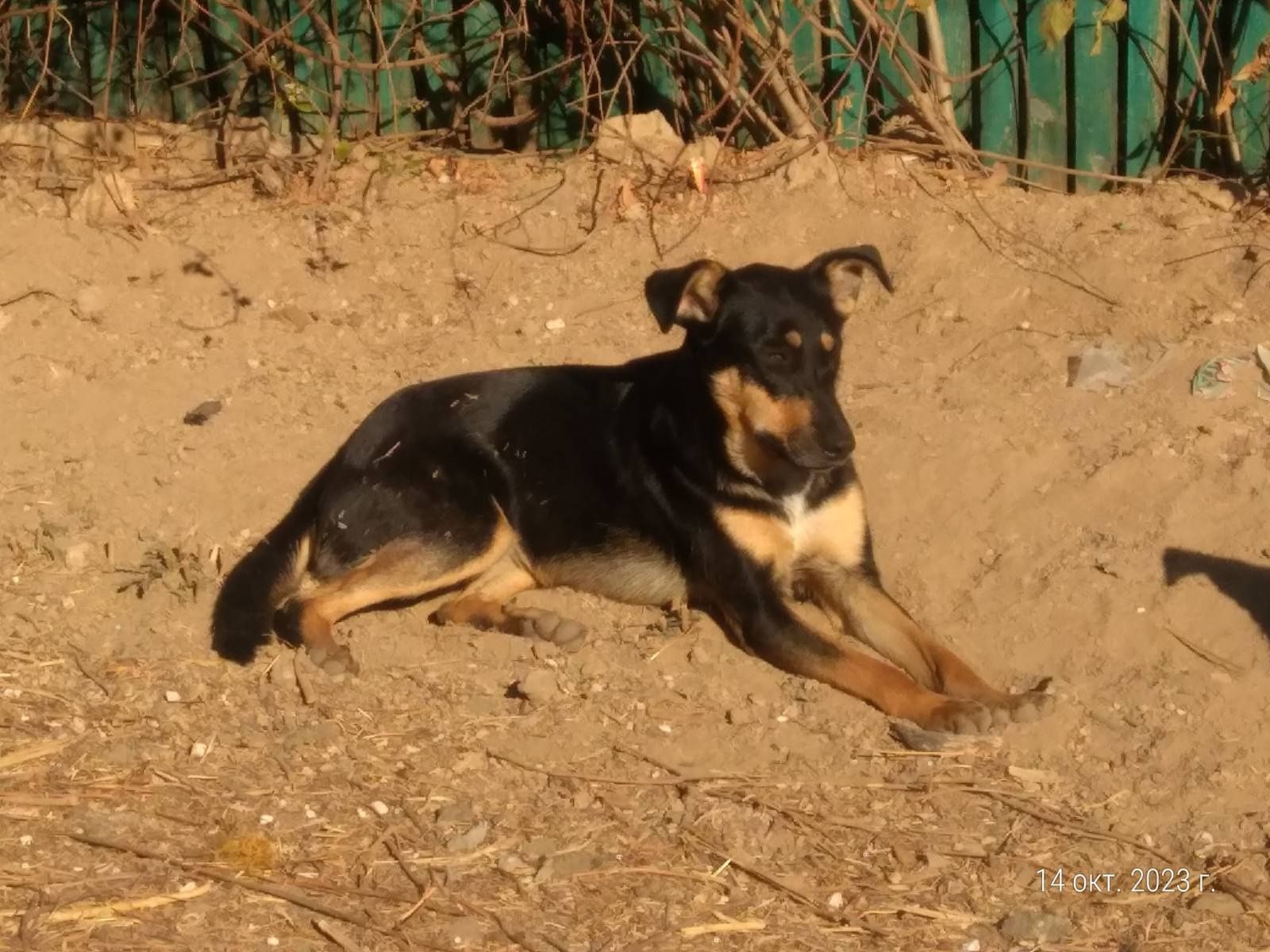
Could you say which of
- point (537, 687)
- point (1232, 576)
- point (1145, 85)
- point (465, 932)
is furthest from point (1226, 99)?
point (465, 932)

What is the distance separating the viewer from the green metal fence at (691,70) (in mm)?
7492

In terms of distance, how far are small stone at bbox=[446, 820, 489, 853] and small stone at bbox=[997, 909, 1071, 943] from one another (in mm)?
1426

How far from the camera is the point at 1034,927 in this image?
4059mm

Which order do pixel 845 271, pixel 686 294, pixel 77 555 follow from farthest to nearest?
pixel 77 555 → pixel 845 271 → pixel 686 294

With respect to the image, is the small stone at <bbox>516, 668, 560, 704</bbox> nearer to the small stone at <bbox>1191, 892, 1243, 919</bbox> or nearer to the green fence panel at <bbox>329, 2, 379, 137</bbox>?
the small stone at <bbox>1191, 892, 1243, 919</bbox>

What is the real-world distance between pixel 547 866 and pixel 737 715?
40.7 inches

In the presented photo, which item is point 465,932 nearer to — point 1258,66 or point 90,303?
point 90,303

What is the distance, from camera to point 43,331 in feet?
24.3

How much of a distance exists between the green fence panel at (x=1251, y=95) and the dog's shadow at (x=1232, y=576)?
2.75m

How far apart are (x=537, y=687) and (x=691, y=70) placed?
3.97 meters

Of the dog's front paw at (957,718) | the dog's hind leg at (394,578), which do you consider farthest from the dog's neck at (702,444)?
the dog's front paw at (957,718)

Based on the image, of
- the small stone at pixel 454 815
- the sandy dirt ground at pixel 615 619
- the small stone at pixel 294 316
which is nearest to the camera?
the sandy dirt ground at pixel 615 619

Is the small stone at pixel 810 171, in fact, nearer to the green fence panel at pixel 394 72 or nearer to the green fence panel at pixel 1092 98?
the green fence panel at pixel 1092 98

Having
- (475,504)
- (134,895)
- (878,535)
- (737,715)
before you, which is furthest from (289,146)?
(134,895)
